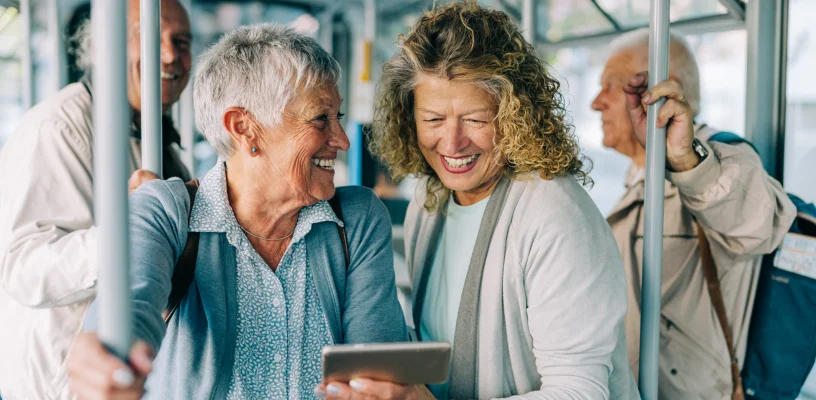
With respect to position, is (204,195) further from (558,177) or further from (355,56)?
(355,56)

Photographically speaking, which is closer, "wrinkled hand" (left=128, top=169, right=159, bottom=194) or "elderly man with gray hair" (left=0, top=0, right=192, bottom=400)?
"elderly man with gray hair" (left=0, top=0, right=192, bottom=400)

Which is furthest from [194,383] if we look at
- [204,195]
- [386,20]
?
[386,20]

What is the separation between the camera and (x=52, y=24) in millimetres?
3514

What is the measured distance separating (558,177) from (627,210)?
0.86 m

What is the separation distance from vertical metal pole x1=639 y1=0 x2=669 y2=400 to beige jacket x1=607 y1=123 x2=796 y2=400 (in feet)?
0.72

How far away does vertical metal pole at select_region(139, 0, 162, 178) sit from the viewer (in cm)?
159

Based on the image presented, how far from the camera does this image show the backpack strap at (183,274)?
135 cm

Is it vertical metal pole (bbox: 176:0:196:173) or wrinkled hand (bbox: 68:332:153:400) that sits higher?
vertical metal pole (bbox: 176:0:196:173)

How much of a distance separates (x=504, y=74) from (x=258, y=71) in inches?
22.7

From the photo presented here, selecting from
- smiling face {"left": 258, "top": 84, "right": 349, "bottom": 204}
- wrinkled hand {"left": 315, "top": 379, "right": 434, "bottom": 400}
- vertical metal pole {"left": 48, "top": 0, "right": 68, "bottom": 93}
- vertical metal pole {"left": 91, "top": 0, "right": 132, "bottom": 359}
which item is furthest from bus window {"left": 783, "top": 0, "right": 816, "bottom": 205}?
vertical metal pole {"left": 48, "top": 0, "right": 68, "bottom": 93}

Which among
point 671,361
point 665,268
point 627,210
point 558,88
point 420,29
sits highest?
point 420,29

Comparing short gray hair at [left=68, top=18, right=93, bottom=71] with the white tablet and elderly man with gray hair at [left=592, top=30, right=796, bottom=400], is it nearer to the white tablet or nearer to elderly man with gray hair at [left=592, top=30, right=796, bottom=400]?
the white tablet

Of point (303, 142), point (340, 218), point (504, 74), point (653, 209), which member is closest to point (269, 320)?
point (340, 218)

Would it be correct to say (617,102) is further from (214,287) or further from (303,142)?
(214,287)
